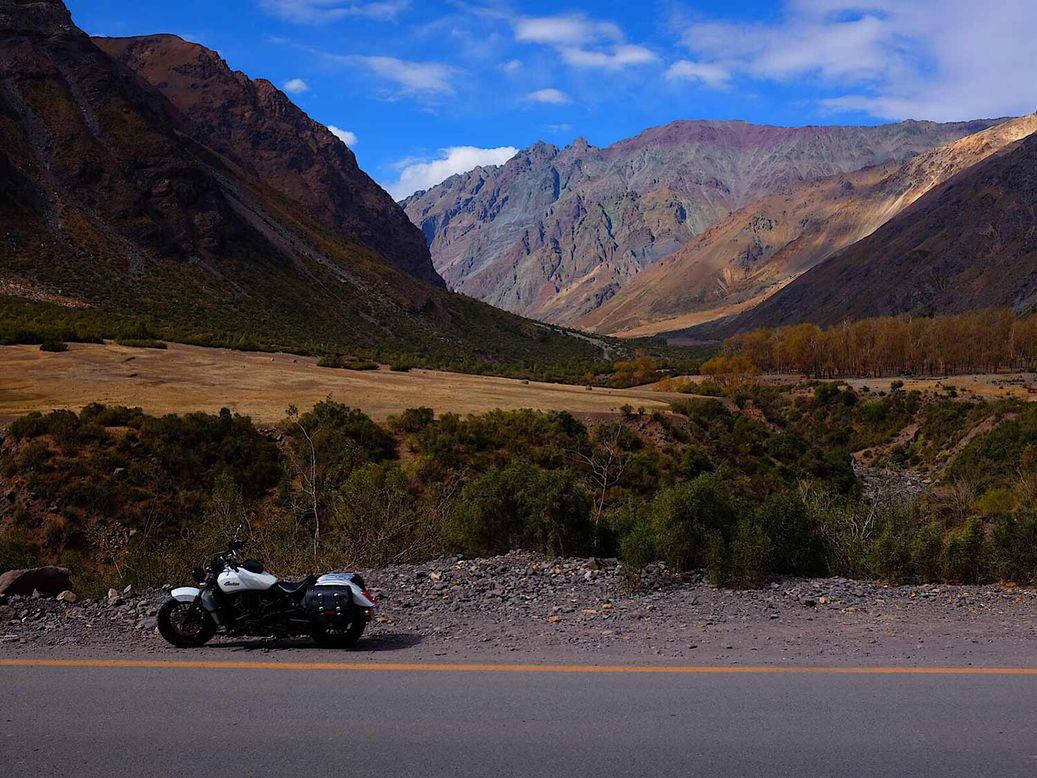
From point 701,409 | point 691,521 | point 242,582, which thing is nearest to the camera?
point 242,582

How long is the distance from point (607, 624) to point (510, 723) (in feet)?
9.64

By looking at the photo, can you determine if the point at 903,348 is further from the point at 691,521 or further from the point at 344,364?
the point at 691,521

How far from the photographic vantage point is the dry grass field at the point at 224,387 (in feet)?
110

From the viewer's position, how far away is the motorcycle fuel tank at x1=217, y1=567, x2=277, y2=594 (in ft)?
25.3

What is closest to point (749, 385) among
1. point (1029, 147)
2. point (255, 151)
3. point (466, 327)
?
point (466, 327)

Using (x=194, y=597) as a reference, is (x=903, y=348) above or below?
above

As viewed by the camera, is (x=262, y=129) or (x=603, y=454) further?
(x=262, y=129)

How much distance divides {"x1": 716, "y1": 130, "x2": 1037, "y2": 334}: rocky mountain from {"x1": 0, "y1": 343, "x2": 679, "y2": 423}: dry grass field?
421 feet

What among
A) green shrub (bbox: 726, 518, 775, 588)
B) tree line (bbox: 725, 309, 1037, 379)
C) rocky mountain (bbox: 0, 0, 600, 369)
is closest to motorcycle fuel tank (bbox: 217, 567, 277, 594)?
green shrub (bbox: 726, 518, 775, 588)

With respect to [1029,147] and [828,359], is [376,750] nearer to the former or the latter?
[828,359]

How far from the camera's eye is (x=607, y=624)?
8.20m

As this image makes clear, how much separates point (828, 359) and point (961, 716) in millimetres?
104607

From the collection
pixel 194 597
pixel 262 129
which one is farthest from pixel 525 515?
pixel 262 129

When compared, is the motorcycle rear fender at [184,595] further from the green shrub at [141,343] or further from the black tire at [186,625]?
the green shrub at [141,343]
